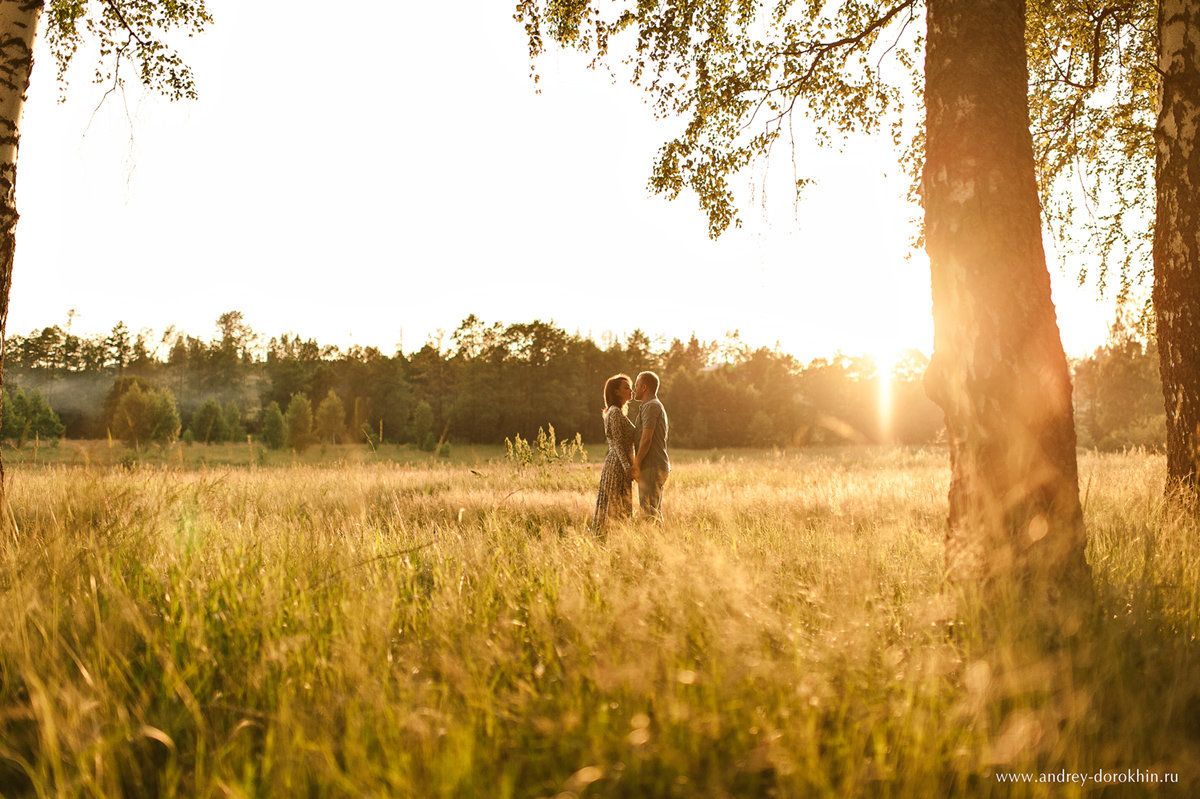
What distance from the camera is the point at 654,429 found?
6523 millimetres

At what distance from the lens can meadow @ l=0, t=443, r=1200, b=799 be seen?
154cm

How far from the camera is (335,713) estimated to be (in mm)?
1826

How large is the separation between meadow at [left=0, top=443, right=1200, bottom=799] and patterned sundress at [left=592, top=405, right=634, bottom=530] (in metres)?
2.85

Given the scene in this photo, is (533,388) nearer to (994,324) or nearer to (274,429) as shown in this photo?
(274,429)

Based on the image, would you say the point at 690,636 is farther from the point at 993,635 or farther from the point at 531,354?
the point at 531,354

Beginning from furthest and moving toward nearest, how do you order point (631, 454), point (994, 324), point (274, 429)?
point (274, 429) → point (631, 454) → point (994, 324)

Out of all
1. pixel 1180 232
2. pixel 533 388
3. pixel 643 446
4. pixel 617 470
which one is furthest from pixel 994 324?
pixel 533 388

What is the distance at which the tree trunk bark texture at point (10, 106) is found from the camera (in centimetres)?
390

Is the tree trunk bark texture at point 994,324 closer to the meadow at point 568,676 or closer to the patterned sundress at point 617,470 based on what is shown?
the meadow at point 568,676

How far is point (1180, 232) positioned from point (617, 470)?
527 cm

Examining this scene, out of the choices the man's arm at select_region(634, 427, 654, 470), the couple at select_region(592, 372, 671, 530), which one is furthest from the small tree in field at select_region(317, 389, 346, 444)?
the man's arm at select_region(634, 427, 654, 470)

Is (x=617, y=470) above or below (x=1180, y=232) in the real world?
below

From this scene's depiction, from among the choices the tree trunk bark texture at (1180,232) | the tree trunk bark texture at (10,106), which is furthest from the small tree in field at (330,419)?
the tree trunk bark texture at (1180,232)

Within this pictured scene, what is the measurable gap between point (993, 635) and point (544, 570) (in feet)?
6.91
